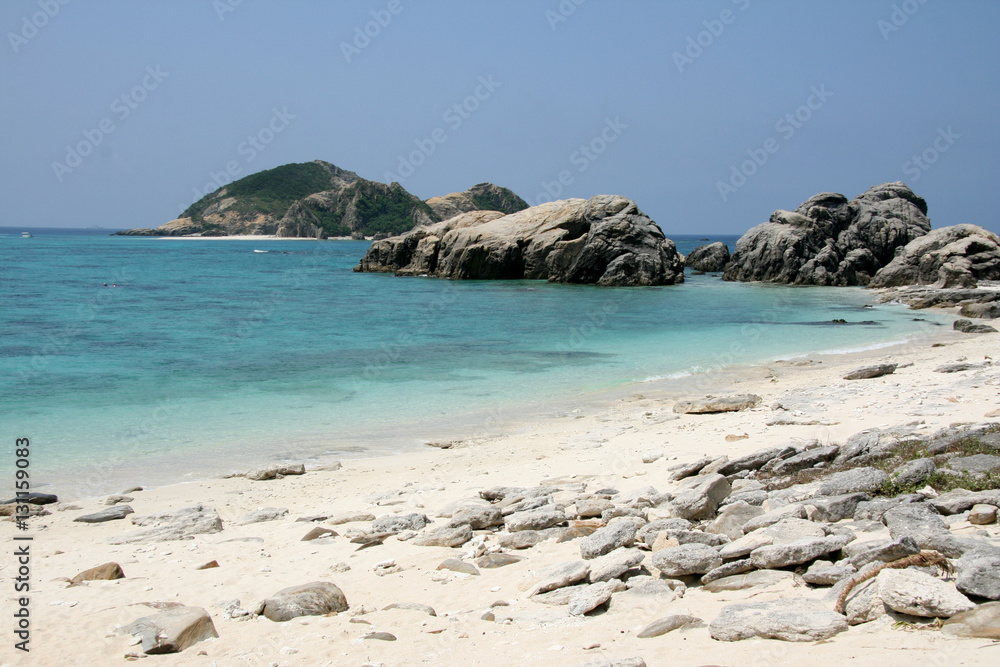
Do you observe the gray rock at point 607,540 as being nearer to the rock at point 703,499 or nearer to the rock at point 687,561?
the rock at point 687,561

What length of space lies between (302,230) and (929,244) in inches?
5519

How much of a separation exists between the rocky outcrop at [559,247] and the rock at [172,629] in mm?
43858

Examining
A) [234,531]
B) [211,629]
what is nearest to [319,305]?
[234,531]

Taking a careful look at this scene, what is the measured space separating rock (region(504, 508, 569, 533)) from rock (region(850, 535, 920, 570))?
289 cm

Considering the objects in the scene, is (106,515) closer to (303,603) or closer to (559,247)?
(303,603)

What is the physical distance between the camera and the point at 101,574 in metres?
6.43

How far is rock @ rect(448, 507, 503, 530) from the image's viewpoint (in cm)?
728

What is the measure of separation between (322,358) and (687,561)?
16152mm

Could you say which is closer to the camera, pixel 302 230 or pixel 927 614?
pixel 927 614

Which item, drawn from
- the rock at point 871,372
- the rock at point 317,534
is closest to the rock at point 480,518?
the rock at point 317,534

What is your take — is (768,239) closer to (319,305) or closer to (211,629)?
(319,305)

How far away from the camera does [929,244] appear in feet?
138

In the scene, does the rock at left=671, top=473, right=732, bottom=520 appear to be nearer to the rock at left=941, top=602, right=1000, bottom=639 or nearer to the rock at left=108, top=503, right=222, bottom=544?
the rock at left=941, top=602, right=1000, bottom=639

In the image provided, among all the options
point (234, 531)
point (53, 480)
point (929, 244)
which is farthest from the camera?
point (929, 244)
